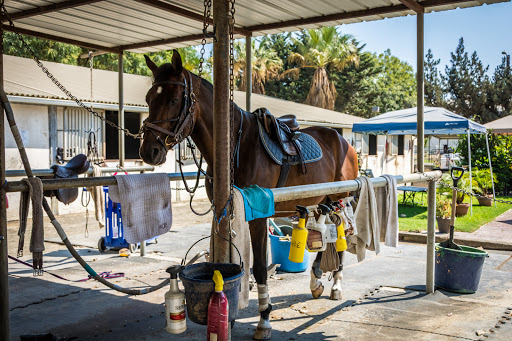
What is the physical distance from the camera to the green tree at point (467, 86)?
3825 cm

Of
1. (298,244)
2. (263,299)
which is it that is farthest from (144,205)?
(263,299)

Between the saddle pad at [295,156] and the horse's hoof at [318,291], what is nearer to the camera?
the saddle pad at [295,156]

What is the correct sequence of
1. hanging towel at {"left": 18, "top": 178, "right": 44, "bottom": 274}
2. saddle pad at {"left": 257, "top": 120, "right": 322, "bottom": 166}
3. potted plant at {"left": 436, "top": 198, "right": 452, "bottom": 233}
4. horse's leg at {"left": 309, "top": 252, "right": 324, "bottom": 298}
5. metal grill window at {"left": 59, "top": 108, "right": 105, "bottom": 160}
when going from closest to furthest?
hanging towel at {"left": 18, "top": 178, "right": 44, "bottom": 274}
saddle pad at {"left": 257, "top": 120, "right": 322, "bottom": 166}
horse's leg at {"left": 309, "top": 252, "right": 324, "bottom": 298}
potted plant at {"left": 436, "top": 198, "right": 452, "bottom": 233}
metal grill window at {"left": 59, "top": 108, "right": 105, "bottom": 160}

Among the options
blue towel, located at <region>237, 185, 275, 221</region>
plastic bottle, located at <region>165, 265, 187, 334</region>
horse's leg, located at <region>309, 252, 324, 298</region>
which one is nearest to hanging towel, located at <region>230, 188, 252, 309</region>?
blue towel, located at <region>237, 185, 275, 221</region>

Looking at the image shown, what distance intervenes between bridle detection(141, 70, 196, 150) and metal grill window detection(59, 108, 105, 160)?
1110 cm

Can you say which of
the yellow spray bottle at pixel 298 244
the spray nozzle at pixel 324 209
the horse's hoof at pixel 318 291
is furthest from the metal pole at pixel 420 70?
the yellow spray bottle at pixel 298 244

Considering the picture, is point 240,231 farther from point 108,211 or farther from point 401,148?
point 401,148

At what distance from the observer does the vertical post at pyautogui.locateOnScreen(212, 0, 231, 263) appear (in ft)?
9.82

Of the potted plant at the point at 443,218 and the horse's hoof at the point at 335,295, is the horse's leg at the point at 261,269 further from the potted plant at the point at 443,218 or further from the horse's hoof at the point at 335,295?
the potted plant at the point at 443,218

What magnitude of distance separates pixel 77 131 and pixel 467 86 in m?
34.6

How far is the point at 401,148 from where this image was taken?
31062 mm

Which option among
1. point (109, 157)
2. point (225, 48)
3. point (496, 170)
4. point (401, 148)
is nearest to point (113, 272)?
point (225, 48)

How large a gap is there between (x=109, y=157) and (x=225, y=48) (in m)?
14.7

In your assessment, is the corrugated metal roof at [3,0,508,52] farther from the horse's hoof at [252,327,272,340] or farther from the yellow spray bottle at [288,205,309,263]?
the horse's hoof at [252,327,272,340]
